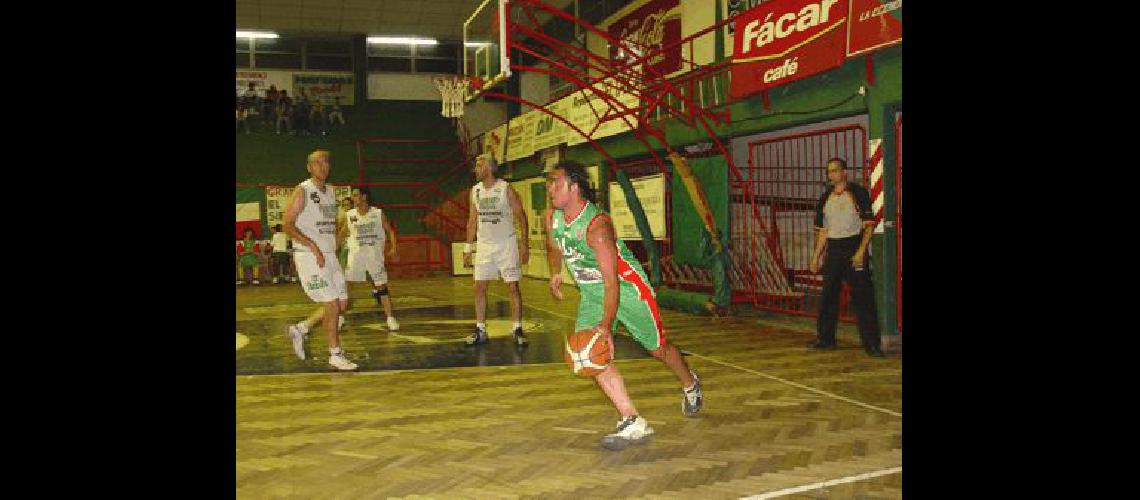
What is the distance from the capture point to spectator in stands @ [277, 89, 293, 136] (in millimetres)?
22984

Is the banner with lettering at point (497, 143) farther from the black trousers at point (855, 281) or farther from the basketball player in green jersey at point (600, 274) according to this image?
the basketball player in green jersey at point (600, 274)

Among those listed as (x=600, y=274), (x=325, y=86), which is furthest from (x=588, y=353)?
(x=325, y=86)

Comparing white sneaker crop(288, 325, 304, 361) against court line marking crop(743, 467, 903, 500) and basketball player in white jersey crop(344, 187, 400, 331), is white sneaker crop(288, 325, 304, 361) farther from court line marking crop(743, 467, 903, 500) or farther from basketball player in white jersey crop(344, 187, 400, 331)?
court line marking crop(743, 467, 903, 500)

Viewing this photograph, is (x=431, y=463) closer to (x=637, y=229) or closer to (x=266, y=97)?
(x=637, y=229)

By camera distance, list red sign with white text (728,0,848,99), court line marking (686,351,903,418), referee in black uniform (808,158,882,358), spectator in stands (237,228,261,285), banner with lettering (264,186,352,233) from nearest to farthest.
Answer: court line marking (686,351,903,418) → referee in black uniform (808,158,882,358) → red sign with white text (728,0,848,99) → spectator in stands (237,228,261,285) → banner with lettering (264,186,352,233)

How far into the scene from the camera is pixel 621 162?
1415 centimetres

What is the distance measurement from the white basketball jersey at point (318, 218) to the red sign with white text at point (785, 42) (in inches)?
201

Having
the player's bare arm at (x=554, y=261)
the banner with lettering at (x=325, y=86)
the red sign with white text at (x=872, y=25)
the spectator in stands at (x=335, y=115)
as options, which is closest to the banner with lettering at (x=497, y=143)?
the spectator in stands at (x=335, y=115)

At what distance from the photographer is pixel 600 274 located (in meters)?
4.66

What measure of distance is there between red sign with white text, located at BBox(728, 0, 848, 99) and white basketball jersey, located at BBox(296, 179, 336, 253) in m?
5.11

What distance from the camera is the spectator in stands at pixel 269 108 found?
75.3 ft

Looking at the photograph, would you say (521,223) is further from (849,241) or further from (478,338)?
(849,241)

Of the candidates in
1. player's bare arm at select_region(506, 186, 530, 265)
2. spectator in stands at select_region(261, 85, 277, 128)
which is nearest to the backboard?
player's bare arm at select_region(506, 186, 530, 265)
